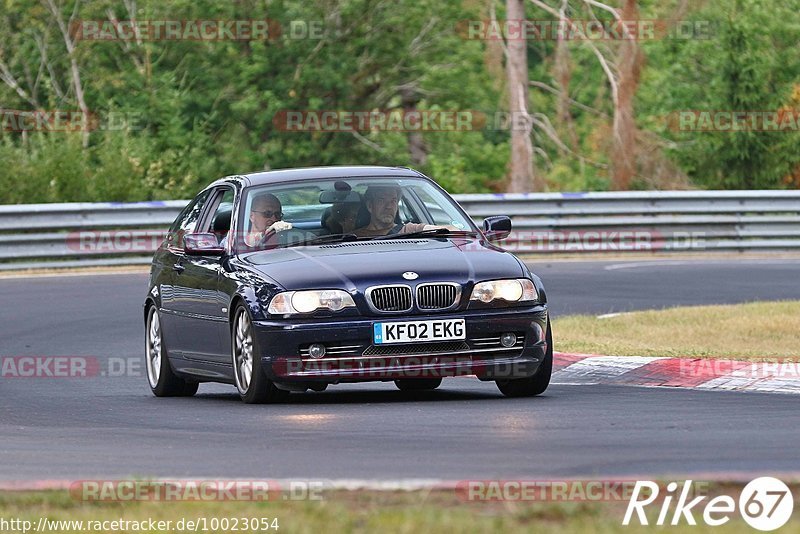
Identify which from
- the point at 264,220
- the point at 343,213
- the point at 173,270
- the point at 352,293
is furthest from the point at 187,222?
the point at 352,293

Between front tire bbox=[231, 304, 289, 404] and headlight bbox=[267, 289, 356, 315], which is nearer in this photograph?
headlight bbox=[267, 289, 356, 315]

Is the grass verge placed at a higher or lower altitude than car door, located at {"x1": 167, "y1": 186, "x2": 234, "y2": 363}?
lower

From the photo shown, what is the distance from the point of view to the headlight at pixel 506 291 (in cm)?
1080

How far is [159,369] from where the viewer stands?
42.4 feet

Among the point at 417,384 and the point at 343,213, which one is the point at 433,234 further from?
the point at 417,384

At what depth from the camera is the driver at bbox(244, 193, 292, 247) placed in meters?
11.8

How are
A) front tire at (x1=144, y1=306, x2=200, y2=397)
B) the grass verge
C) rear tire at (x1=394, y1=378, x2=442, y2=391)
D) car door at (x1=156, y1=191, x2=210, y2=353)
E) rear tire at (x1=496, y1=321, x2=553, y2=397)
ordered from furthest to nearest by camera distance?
the grass verge
front tire at (x1=144, y1=306, x2=200, y2=397)
car door at (x1=156, y1=191, x2=210, y2=353)
rear tire at (x1=394, y1=378, x2=442, y2=391)
rear tire at (x1=496, y1=321, x2=553, y2=397)

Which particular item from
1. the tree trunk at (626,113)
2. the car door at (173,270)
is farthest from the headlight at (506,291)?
the tree trunk at (626,113)

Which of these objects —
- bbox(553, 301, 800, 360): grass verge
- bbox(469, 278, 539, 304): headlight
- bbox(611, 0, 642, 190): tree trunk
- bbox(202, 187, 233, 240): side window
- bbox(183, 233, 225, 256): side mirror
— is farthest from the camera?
bbox(611, 0, 642, 190): tree trunk

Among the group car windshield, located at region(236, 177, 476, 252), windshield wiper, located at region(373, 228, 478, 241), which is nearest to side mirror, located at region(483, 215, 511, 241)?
Answer: car windshield, located at region(236, 177, 476, 252)

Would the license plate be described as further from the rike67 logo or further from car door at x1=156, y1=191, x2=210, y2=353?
the rike67 logo

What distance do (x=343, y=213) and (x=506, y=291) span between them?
1463 millimetres

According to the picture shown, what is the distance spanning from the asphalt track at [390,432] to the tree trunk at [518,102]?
2217 cm

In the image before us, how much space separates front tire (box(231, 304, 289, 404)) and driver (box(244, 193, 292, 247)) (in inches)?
27.5
